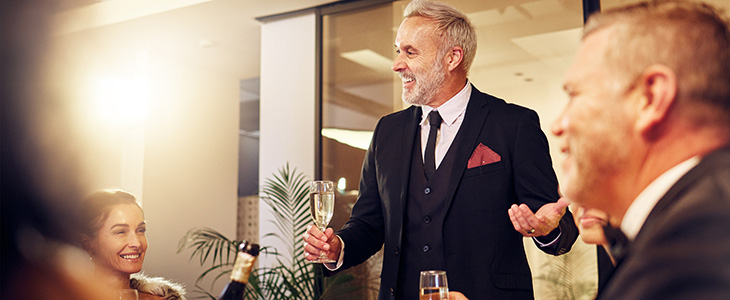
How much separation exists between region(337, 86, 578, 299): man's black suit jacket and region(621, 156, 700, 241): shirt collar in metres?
1.22

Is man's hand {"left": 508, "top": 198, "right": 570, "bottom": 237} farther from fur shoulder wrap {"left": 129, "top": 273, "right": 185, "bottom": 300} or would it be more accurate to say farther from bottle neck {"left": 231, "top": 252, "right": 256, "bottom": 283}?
fur shoulder wrap {"left": 129, "top": 273, "right": 185, "bottom": 300}

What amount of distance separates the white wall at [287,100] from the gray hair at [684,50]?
413 cm

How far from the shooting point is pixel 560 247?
1773mm

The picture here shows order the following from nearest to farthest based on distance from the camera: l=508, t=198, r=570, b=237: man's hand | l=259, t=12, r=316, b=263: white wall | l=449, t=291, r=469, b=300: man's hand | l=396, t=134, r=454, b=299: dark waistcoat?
l=449, t=291, r=469, b=300: man's hand
l=508, t=198, r=570, b=237: man's hand
l=396, t=134, r=454, b=299: dark waistcoat
l=259, t=12, r=316, b=263: white wall

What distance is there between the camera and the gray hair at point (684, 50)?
1.92 feet

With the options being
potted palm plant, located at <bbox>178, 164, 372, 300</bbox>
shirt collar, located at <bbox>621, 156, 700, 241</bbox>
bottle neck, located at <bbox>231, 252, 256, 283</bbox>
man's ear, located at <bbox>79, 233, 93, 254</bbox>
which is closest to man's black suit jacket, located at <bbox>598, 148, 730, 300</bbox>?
shirt collar, located at <bbox>621, 156, 700, 241</bbox>

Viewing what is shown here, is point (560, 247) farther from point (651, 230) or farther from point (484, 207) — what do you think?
point (651, 230)

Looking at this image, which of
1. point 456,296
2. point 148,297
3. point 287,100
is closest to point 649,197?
point 456,296

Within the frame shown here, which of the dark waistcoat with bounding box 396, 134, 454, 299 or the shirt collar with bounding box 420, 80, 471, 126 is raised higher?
the shirt collar with bounding box 420, 80, 471, 126

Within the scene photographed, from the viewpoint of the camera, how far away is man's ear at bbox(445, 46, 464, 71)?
218 centimetres

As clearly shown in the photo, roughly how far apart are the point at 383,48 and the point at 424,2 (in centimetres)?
223

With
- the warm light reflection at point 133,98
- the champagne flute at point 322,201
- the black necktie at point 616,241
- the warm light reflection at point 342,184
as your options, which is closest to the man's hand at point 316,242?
the champagne flute at point 322,201

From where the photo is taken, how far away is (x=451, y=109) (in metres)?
2.11

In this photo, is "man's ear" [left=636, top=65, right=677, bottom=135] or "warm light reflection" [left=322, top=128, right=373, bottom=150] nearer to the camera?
"man's ear" [left=636, top=65, right=677, bottom=135]
